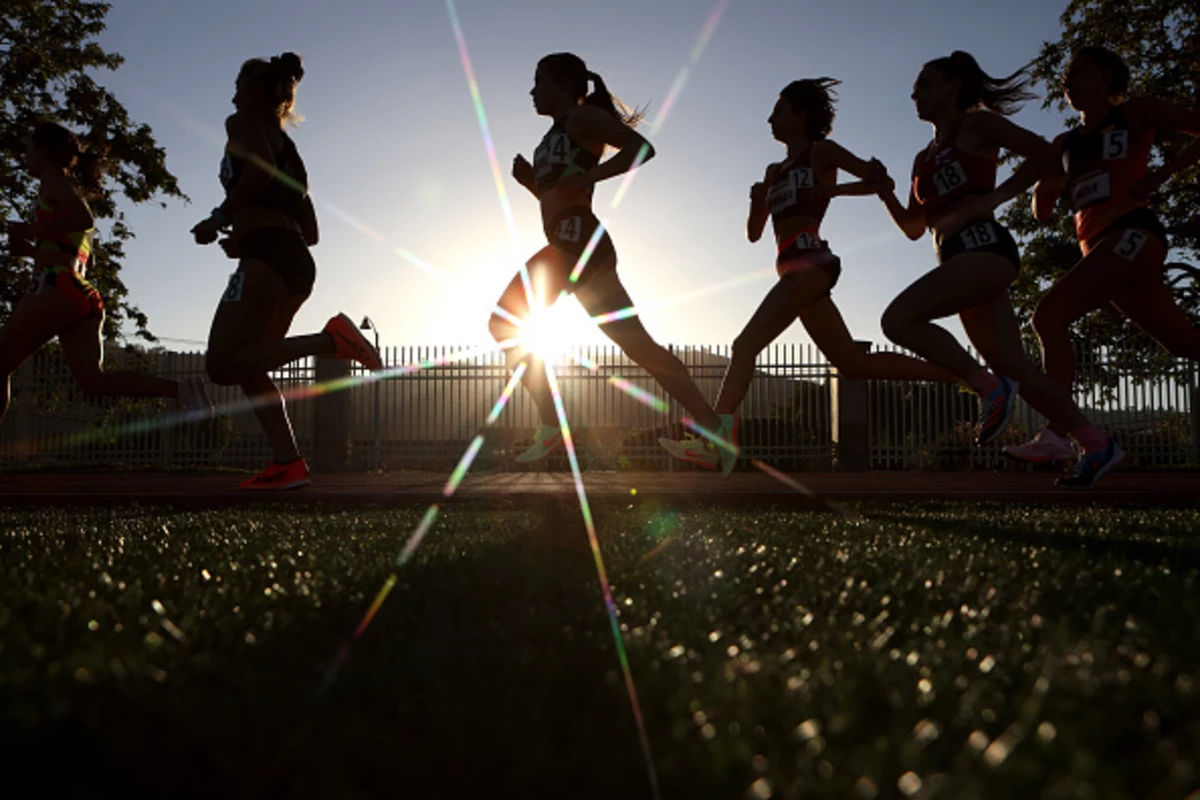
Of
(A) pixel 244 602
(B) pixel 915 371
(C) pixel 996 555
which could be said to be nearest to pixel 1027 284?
(B) pixel 915 371

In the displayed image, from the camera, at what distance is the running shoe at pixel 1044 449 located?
4.87m

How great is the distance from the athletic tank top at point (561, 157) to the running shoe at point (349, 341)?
1488mm

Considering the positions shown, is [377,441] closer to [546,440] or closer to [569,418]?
[569,418]

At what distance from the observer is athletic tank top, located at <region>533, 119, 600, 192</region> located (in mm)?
4543

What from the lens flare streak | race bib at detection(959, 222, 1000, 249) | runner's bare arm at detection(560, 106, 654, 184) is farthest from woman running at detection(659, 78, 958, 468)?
the lens flare streak

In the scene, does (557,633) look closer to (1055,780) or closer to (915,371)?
(1055,780)

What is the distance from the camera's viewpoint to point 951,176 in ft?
14.5

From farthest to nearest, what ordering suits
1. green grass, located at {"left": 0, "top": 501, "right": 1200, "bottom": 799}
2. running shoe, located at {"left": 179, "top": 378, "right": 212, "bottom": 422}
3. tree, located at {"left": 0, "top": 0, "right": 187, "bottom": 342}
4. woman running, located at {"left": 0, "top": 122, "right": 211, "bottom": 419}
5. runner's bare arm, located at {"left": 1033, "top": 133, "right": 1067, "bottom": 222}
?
tree, located at {"left": 0, "top": 0, "right": 187, "bottom": 342}, running shoe, located at {"left": 179, "top": 378, "right": 212, "bottom": 422}, woman running, located at {"left": 0, "top": 122, "right": 211, "bottom": 419}, runner's bare arm, located at {"left": 1033, "top": 133, "right": 1067, "bottom": 222}, green grass, located at {"left": 0, "top": 501, "right": 1200, "bottom": 799}

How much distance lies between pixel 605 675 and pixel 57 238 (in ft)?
18.1

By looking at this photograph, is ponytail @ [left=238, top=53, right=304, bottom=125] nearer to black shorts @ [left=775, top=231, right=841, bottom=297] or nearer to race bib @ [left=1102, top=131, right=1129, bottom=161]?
black shorts @ [left=775, top=231, right=841, bottom=297]

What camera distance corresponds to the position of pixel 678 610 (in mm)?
1512

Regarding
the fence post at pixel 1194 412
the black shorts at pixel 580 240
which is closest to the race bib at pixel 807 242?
the black shorts at pixel 580 240

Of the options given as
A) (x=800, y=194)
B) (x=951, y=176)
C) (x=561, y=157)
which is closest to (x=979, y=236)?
(x=951, y=176)

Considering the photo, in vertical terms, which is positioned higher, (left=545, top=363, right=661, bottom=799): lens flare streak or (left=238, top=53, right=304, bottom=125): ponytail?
(left=238, top=53, right=304, bottom=125): ponytail
